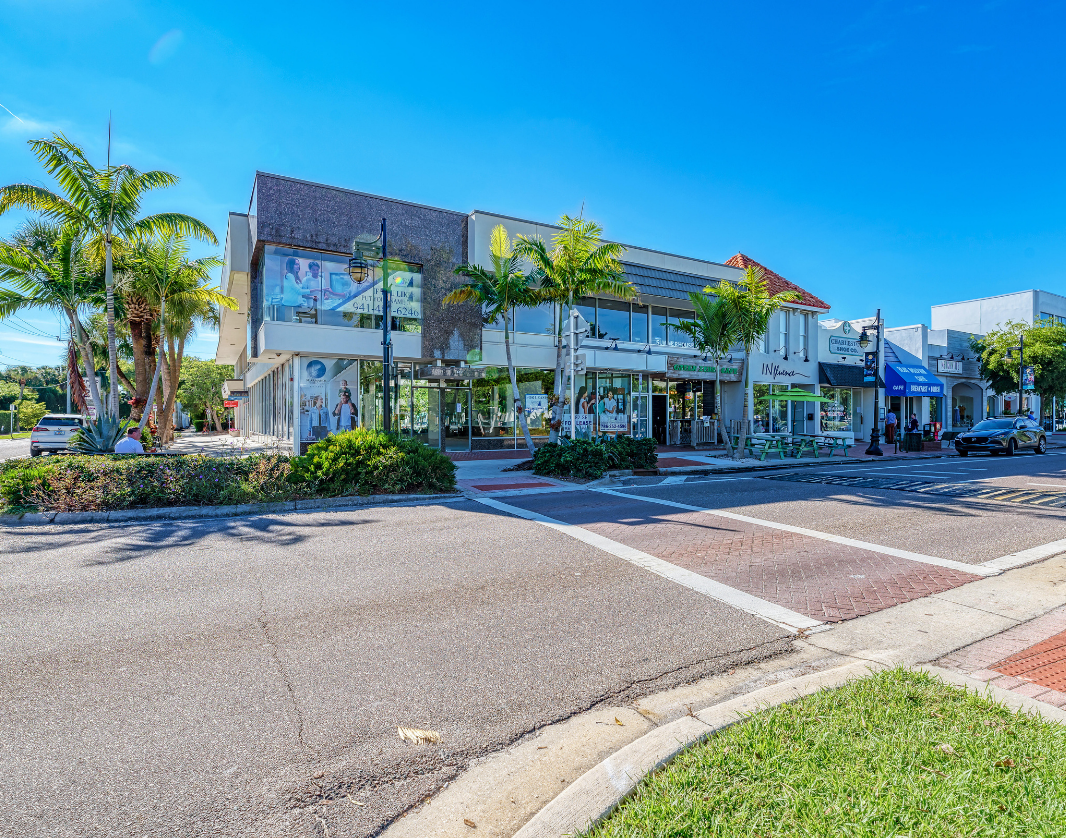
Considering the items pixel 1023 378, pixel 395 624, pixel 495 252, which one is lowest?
pixel 395 624

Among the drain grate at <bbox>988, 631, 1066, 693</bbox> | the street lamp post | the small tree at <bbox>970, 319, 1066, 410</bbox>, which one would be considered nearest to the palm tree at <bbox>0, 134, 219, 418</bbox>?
the drain grate at <bbox>988, 631, 1066, 693</bbox>

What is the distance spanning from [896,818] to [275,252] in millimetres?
Answer: 19964

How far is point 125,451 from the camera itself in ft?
38.6

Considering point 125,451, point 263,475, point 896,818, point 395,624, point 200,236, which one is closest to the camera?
point 896,818

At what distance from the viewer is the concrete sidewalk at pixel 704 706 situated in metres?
2.68

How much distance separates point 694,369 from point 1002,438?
36.7ft

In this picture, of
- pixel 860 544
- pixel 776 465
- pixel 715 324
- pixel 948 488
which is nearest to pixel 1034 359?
pixel 715 324

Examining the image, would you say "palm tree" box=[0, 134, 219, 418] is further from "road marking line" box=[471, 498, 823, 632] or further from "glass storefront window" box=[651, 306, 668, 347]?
"glass storefront window" box=[651, 306, 668, 347]

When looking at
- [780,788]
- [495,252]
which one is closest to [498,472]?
[495,252]

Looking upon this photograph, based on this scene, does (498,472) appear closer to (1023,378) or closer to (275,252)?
(275,252)

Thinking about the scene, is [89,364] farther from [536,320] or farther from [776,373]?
[776,373]

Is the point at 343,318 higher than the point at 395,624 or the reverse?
higher

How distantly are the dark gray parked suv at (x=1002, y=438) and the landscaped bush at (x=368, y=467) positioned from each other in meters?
20.6

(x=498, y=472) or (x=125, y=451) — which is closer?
(x=125, y=451)
